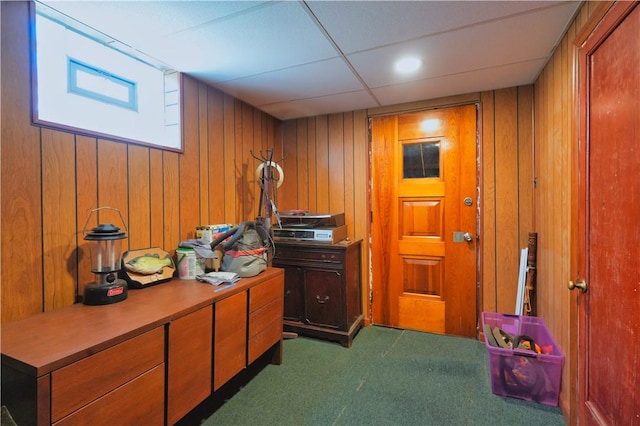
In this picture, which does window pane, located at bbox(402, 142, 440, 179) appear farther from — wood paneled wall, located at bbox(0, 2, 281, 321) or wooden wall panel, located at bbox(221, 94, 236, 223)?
wood paneled wall, located at bbox(0, 2, 281, 321)

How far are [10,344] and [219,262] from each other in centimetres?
119

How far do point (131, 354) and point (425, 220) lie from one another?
249 centimetres

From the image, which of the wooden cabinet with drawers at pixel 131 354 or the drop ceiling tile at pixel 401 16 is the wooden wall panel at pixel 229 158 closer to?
the wooden cabinet with drawers at pixel 131 354

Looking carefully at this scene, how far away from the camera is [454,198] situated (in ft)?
9.09

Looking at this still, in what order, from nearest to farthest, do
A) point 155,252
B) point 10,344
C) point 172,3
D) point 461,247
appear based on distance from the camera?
point 10,344 → point 172,3 → point 155,252 → point 461,247

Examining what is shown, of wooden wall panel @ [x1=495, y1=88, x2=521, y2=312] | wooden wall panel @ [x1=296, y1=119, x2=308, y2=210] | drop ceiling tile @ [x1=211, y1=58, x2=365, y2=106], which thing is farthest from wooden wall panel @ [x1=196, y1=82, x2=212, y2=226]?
wooden wall panel @ [x1=495, y1=88, x2=521, y2=312]

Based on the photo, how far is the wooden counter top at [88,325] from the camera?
40.0 inches

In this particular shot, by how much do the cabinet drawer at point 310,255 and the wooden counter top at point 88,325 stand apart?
1064 millimetres

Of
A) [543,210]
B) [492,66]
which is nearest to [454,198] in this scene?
[543,210]

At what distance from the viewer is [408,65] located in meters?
2.15

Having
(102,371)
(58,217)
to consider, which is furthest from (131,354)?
(58,217)

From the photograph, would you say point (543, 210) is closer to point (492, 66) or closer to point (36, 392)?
point (492, 66)

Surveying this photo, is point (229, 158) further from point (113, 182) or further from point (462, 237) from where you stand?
point (462, 237)

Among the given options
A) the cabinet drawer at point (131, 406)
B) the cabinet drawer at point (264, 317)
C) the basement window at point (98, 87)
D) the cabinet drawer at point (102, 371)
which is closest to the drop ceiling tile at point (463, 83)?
the basement window at point (98, 87)
